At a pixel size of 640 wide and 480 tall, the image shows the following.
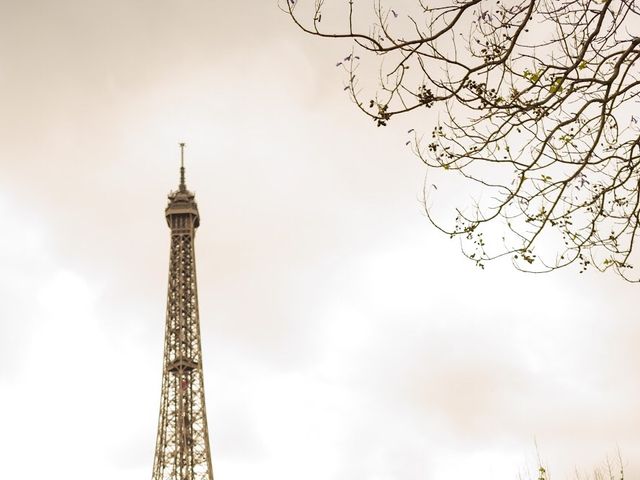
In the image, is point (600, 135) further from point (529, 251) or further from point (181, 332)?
point (181, 332)

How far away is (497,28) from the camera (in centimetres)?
1189

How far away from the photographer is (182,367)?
10431cm

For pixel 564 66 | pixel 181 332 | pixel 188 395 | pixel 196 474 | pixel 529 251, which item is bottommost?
pixel 529 251

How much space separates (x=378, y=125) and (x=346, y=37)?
1.19 metres

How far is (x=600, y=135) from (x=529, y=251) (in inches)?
67.5

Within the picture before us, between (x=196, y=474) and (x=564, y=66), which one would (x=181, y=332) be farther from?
(x=564, y=66)

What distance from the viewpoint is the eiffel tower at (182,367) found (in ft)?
332

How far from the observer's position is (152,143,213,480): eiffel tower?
101 meters

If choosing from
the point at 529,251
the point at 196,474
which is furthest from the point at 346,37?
the point at 196,474

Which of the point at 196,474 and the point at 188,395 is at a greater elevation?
the point at 188,395

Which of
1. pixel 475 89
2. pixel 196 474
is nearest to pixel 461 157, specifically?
pixel 475 89

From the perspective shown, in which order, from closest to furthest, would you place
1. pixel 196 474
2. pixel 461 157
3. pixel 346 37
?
1. pixel 346 37
2. pixel 461 157
3. pixel 196 474

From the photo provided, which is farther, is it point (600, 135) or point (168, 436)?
point (168, 436)

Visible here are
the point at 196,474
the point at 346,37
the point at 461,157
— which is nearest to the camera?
the point at 346,37
